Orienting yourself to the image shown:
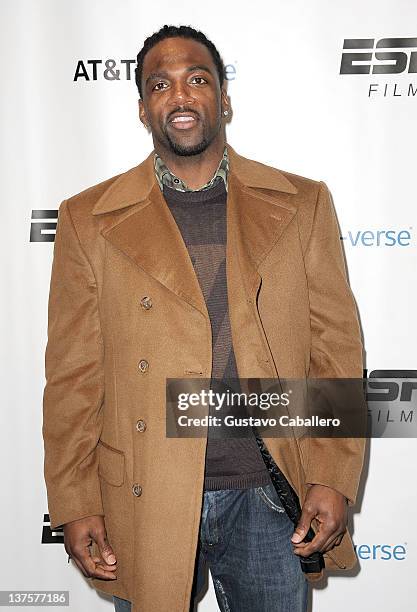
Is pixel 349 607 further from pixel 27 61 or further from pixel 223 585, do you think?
pixel 27 61

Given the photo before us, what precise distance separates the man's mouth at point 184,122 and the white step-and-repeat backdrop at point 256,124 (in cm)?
68

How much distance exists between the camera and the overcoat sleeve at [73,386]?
1722 millimetres

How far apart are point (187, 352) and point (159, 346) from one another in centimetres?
7

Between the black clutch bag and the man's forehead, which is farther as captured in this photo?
the man's forehead

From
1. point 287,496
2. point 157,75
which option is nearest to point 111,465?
point 287,496

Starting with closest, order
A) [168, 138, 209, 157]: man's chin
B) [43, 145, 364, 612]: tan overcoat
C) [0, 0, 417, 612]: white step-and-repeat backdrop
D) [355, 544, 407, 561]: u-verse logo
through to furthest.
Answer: [43, 145, 364, 612]: tan overcoat, [168, 138, 209, 157]: man's chin, [0, 0, 417, 612]: white step-and-repeat backdrop, [355, 544, 407, 561]: u-verse logo

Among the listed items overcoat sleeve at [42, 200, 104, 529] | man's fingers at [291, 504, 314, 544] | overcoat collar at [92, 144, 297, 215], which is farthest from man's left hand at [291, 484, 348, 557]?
overcoat collar at [92, 144, 297, 215]

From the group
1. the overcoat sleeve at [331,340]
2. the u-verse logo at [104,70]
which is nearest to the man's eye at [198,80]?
the overcoat sleeve at [331,340]

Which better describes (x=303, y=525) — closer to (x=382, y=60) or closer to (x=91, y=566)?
(x=91, y=566)

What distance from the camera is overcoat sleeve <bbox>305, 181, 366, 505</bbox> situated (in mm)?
1702

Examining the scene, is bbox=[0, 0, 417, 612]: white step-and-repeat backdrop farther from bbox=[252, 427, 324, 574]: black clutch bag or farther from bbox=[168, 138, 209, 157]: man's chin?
bbox=[252, 427, 324, 574]: black clutch bag

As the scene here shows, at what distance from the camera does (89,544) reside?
1.73 m

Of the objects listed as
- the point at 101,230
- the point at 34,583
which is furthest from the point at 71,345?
the point at 34,583

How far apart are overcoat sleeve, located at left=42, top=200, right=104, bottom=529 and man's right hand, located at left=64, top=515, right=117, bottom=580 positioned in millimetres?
25
